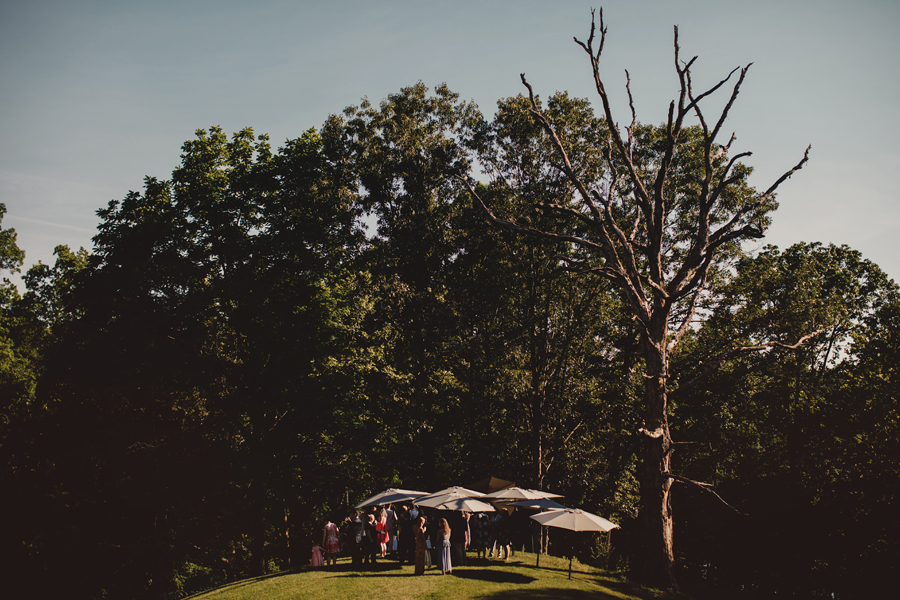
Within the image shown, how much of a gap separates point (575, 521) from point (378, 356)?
40.2 feet

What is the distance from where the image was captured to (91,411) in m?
25.5

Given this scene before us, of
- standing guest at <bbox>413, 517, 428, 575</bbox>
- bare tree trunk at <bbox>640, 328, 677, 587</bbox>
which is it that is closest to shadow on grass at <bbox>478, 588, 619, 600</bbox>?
bare tree trunk at <bbox>640, 328, 677, 587</bbox>

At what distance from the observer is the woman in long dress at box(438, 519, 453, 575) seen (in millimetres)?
16500

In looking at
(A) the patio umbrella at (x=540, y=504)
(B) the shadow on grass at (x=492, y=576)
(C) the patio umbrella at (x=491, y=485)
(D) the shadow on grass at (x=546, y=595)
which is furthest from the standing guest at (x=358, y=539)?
(D) the shadow on grass at (x=546, y=595)

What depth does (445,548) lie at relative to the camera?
16625 millimetres

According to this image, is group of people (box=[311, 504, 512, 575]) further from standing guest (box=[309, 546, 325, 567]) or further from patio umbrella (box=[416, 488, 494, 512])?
patio umbrella (box=[416, 488, 494, 512])

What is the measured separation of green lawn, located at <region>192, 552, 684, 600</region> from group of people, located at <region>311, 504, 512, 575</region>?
1.62 ft

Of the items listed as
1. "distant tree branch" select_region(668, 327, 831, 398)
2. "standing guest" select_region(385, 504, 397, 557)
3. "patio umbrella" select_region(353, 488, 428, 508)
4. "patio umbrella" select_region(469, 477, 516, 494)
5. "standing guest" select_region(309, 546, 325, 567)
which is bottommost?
Result: "standing guest" select_region(309, 546, 325, 567)

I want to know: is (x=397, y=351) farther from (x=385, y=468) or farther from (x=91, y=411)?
(x=91, y=411)

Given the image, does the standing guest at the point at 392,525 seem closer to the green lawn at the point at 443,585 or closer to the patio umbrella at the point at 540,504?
the green lawn at the point at 443,585

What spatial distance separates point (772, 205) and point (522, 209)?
13537 mm

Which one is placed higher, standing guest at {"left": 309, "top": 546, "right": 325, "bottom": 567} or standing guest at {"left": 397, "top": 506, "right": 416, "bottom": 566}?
standing guest at {"left": 397, "top": 506, "right": 416, "bottom": 566}

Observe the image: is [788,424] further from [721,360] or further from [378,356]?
[378,356]

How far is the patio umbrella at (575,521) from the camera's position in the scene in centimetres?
1513
